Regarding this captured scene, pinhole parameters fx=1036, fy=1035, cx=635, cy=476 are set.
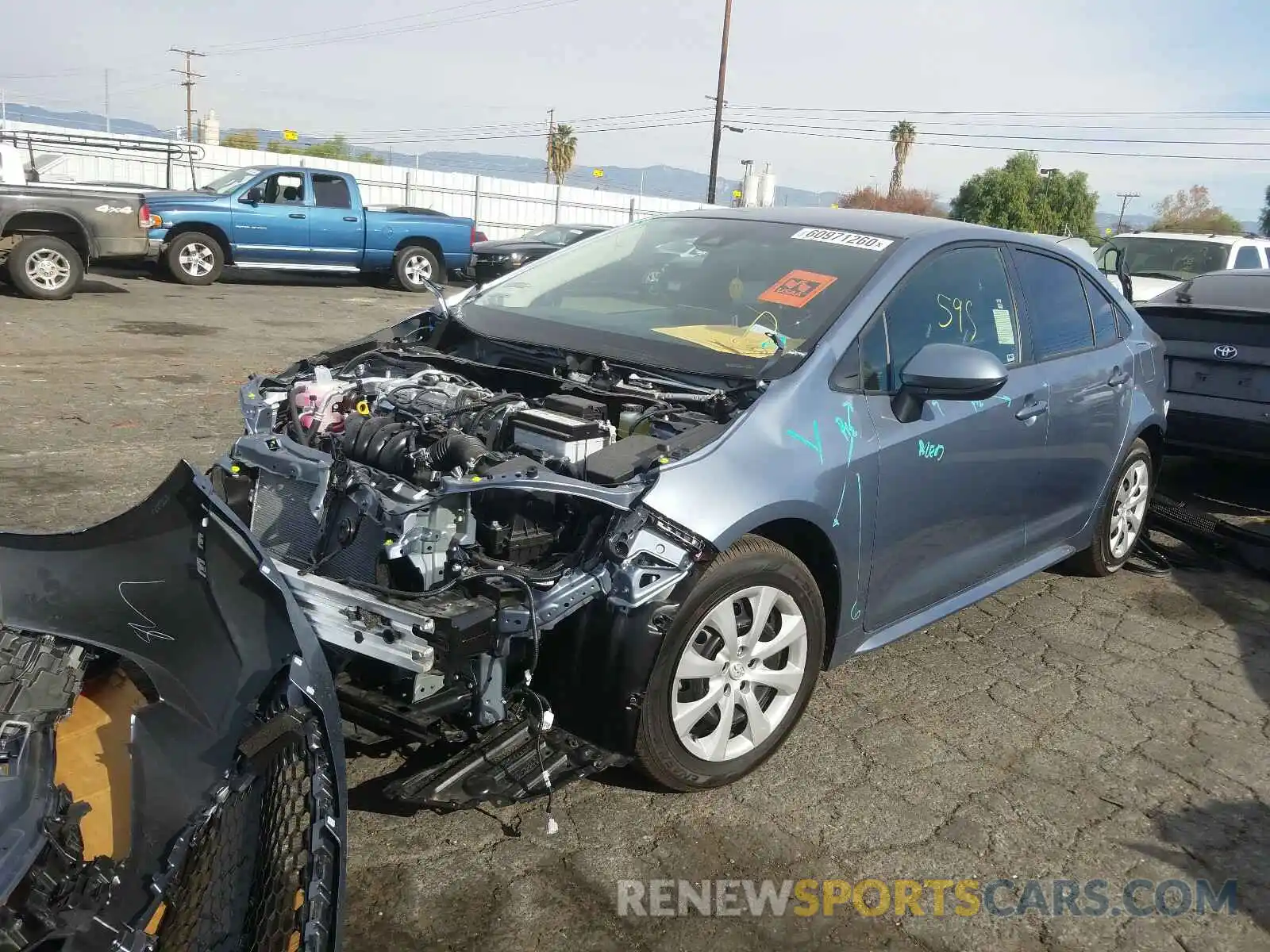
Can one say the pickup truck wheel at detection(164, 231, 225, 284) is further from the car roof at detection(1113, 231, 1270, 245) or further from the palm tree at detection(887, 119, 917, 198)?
the palm tree at detection(887, 119, 917, 198)

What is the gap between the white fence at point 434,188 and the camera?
22000 millimetres

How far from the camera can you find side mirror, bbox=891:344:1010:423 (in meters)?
3.37

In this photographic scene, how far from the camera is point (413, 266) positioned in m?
17.9

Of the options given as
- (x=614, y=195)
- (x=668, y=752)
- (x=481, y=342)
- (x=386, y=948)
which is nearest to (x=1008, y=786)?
(x=668, y=752)

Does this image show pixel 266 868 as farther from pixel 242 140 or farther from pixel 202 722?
pixel 242 140

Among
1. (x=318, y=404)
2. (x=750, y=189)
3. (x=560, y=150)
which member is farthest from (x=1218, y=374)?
(x=560, y=150)

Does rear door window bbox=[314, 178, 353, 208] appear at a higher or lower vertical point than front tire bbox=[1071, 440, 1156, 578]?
higher

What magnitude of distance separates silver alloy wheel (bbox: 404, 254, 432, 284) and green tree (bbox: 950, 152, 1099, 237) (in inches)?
1635

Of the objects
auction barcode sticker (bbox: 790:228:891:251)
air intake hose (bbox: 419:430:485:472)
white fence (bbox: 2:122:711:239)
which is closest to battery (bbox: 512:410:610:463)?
air intake hose (bbox: 419:430:485:472)

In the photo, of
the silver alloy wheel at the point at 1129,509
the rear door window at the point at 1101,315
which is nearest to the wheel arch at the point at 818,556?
the rear door window at the point at 1101,315

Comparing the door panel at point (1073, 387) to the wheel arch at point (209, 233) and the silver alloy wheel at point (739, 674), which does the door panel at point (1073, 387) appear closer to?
the silver alloy wheel at point (739, 674)

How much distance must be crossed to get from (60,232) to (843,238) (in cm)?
1192

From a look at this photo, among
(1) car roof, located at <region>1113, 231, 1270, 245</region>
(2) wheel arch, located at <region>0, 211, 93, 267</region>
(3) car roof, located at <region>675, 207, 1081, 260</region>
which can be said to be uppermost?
(1) car roof, located at <region>1113, 231, 1270, 245</region>

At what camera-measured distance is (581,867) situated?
9.31 ft
